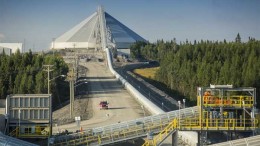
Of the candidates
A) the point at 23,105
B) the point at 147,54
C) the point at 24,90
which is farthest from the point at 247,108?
the point at 147,54

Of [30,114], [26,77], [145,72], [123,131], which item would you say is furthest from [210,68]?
[145,72]

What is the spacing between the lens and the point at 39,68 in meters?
55.2

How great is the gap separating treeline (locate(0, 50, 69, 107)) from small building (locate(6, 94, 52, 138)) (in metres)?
22.1

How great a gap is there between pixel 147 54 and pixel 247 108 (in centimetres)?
9530

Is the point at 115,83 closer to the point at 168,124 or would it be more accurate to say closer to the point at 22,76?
the point at 22,76

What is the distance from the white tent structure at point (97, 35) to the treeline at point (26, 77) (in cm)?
7816

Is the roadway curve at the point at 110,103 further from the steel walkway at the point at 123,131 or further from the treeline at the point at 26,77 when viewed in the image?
the steel walkway at the point at 123,131

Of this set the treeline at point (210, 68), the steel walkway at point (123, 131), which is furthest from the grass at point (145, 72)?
the steel walkway at point (123, 131)

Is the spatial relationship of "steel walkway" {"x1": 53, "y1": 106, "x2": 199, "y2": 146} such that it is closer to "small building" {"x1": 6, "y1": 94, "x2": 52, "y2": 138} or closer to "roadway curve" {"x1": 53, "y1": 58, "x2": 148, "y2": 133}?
"small building" {"x1": 6, "y1": 94, "x2": 52, "y2": 138}

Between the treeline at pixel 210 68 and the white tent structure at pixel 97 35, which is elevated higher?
the white tent structure at pixel 97 35

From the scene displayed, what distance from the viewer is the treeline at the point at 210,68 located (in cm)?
4772

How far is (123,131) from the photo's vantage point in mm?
24250

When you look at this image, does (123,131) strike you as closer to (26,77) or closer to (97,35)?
(26,77)

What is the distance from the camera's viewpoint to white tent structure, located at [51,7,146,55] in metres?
148
